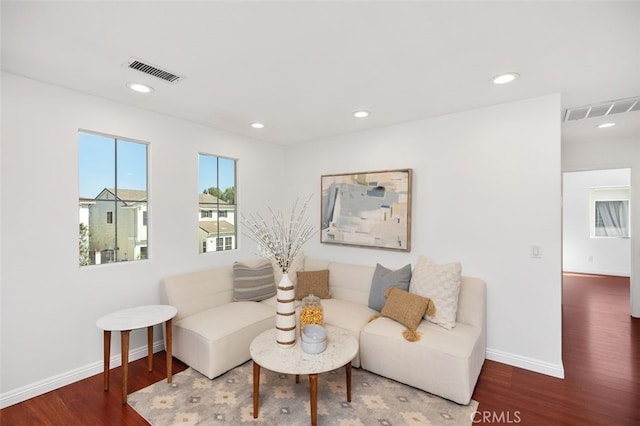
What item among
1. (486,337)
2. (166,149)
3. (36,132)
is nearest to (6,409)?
(36,132)

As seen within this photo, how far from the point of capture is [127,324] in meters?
2.26

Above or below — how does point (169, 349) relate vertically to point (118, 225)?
below

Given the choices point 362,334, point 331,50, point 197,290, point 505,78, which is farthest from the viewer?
point 197,290

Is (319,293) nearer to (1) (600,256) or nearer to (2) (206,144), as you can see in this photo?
(2) (206,144)

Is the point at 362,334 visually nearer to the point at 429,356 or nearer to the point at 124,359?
the point at 429,356

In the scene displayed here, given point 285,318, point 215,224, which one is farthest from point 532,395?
point 215,224

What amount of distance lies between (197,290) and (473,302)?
2.71 meters

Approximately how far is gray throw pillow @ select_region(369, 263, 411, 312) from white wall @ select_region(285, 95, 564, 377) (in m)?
0.33

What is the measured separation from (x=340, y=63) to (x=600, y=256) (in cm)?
796

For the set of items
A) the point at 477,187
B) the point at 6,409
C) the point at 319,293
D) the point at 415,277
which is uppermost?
the point at 477,187

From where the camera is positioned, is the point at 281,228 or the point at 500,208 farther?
the point at 281,228

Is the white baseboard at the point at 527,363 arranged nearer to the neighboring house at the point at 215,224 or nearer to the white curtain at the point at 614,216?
the neighboring house at the point at 215,224

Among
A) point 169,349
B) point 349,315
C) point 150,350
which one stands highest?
point 349,315

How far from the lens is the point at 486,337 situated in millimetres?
2887
